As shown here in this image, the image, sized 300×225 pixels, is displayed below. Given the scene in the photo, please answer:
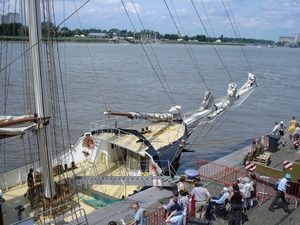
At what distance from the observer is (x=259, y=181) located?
1209cm

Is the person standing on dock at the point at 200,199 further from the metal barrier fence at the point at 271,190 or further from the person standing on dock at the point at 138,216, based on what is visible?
the metal barrier fence at the point at 271,190

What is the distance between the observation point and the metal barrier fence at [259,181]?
439 inches

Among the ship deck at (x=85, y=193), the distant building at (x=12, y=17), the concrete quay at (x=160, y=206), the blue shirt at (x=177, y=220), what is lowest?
the ship deck at (x=85, y=193)

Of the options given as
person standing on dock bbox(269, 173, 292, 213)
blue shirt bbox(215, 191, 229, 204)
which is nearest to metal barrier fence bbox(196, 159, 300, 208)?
person standing on dock bbox(269, 173, 292, 213)

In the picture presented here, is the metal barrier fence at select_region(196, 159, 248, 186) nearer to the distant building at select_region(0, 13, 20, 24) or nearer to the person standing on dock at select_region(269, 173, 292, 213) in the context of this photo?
the person standing on dock at select_region(269, 173, 292, 213)

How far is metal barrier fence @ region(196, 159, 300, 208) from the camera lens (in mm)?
11156

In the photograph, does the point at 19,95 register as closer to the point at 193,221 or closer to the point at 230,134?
the point at 230,134

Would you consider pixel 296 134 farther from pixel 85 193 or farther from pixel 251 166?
pixel 85 193

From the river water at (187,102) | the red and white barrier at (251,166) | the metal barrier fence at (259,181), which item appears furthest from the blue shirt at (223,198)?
the river water at (187,102)

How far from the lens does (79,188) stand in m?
13.1

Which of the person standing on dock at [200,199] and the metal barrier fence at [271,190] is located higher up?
the person standing on dock at [200,199]

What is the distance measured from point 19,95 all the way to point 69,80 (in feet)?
36.1

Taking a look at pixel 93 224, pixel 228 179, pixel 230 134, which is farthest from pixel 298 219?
pixel 230 134

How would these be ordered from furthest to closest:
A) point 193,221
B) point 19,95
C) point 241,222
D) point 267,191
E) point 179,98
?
point 179,98 → point 19,95 → point 267,191 → point 241,222 → point 193,221
